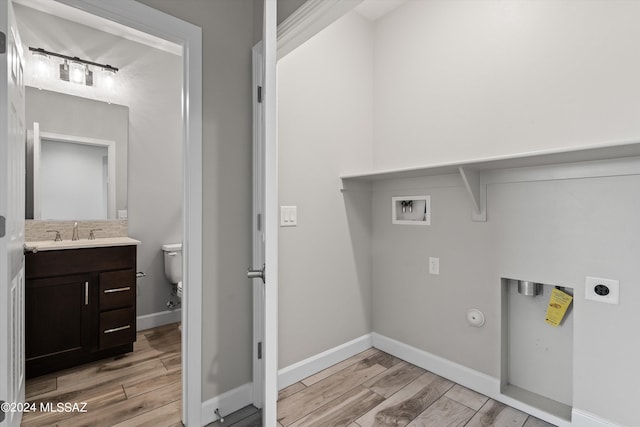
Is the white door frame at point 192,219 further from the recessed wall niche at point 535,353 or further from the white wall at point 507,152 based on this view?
the recessed wall niche at point 535,353

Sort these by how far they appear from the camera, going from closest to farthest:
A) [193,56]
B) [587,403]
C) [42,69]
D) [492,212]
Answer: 1. [587,403]
2. [193,56]
3. [492,212]
4. [42,69]

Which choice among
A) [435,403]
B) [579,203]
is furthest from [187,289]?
[579,203]

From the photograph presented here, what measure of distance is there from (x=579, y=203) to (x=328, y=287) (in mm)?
1537

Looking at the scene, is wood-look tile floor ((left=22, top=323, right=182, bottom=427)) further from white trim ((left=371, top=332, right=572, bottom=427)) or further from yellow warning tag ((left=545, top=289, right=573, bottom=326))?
yellow warning tag ((left=545, top=289, right=573, bottom=326))

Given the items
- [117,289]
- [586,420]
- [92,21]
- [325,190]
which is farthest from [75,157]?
[586,420]

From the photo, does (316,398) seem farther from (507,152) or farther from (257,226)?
(507,152)

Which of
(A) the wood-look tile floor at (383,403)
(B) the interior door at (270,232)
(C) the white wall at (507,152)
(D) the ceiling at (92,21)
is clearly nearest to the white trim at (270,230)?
(B) the interior door at (270,232)

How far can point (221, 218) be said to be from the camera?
66.7 inches

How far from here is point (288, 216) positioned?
1.99 meters

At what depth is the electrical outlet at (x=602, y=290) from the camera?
1.39 m

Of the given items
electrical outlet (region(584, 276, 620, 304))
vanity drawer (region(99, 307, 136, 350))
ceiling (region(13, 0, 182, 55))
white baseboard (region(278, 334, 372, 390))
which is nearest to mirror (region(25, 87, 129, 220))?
ceiling (region(13, 0, 182, 55))

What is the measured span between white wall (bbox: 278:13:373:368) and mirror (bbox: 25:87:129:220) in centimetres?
190

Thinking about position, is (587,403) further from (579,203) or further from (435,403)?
(579,203)

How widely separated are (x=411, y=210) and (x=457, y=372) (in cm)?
110
